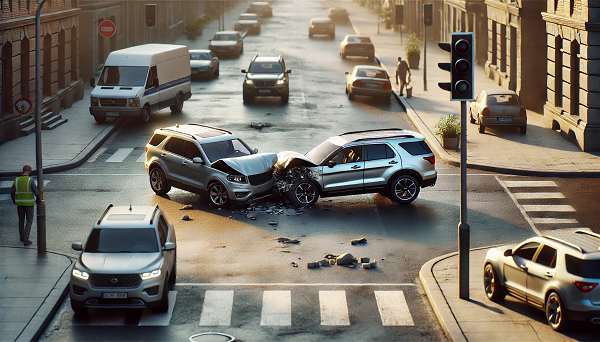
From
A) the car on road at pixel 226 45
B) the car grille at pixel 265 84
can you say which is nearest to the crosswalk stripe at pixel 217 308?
the car grille at pixel 265 84

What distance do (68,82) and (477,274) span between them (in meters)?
26.0

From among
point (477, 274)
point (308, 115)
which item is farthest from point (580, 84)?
point (477, 274)

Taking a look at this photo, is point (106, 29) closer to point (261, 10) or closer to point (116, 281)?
point (116, 281)

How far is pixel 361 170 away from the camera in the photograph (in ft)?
64.8

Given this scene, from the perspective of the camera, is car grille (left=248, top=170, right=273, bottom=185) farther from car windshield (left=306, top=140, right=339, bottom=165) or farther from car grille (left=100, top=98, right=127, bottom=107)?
car grille (left=100, top=98, right=127, bottom=107)

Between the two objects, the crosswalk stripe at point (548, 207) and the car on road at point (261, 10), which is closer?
the crosswalk stripe at point (548, 207)

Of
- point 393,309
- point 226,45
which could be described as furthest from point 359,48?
point 393,309

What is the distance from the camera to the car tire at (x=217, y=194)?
19.7 metres

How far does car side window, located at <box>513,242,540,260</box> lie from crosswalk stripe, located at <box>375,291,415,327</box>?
6.44 ft

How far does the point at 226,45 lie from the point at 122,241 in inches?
1626

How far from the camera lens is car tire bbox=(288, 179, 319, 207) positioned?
773 inches

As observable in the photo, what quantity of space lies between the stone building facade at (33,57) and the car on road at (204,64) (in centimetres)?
710

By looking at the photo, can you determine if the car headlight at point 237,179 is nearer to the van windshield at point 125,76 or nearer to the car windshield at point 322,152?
the car windshield at point 322,152

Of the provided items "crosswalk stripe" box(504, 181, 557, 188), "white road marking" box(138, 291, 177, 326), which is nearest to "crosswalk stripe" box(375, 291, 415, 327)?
"white road marking" box(138, 291, 177, 326)
